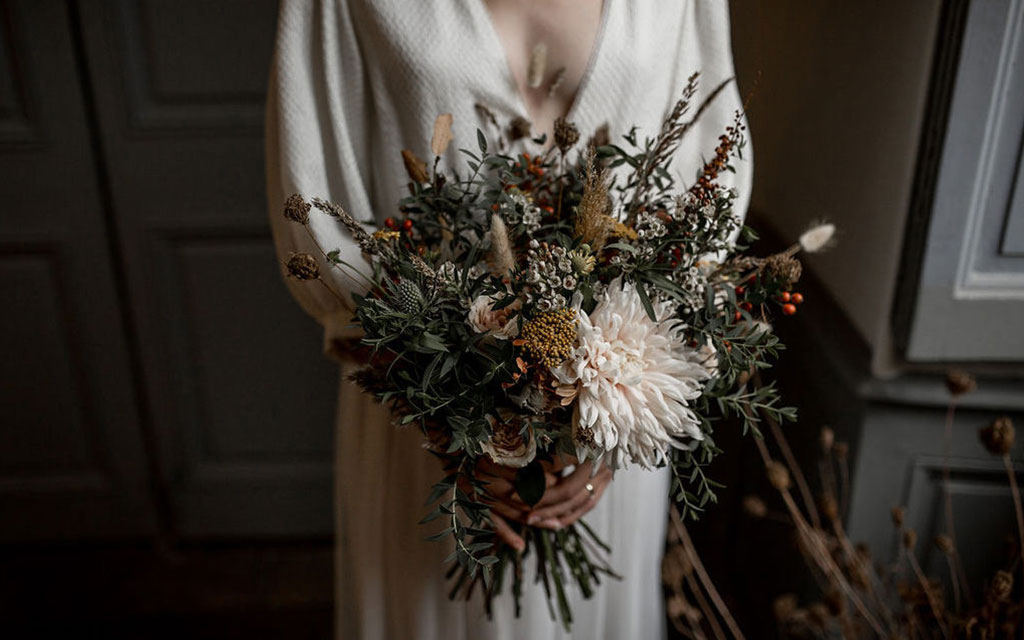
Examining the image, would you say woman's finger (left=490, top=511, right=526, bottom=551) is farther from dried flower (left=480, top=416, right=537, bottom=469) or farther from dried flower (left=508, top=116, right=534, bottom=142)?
dried flower (left=508, top=116, right=534, bottom=142)

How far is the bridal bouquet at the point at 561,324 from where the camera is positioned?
0.66m

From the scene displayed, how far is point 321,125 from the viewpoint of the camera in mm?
892

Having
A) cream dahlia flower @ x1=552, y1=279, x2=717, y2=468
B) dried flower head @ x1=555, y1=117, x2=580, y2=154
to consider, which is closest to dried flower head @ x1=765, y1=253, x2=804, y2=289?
cream dahlia flower @ x1=552, y1=279, x2=717, y2=468

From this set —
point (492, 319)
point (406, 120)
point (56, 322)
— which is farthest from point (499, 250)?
point (56, 322)

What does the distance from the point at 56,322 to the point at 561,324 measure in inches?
63.9

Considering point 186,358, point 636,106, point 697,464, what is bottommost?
point 186,358

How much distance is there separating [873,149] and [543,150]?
2.01ft

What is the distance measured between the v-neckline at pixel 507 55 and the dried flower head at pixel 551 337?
0.32m

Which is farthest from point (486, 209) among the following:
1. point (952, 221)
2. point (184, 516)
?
point (184, 516)

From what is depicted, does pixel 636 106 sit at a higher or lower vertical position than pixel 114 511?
higher

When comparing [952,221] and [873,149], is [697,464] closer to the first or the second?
[952,221]

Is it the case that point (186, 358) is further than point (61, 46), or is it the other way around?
point (186, 358)

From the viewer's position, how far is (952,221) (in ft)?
3.50

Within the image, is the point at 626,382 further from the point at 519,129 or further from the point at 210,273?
the point at 210,273
